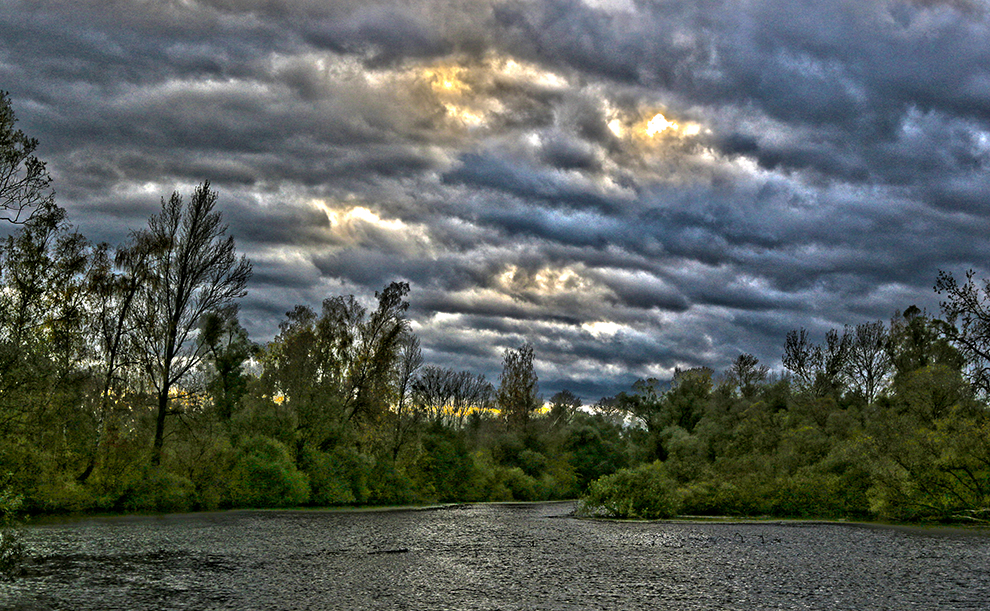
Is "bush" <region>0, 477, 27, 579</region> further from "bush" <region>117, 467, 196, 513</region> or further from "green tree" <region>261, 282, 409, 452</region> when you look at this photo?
"green tree" <region>261, 282, 409, 452</region>

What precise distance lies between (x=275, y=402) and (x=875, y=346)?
2479 inches

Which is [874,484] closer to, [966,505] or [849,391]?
[966,505]

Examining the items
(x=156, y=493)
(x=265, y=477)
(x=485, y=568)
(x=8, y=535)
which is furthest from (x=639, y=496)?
(x=8, y=535)

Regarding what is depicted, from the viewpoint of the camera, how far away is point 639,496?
46.4 meters

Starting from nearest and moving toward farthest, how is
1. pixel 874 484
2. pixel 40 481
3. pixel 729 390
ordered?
1. pixel 40 481
2. pixel 874 484
3. pixel 729 390

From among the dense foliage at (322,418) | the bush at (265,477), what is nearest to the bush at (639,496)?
the dense foliage at (322,418)

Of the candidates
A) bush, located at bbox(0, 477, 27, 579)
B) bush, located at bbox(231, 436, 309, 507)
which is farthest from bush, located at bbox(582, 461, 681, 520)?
bush, located at bbox(0, 477, 27, 579)

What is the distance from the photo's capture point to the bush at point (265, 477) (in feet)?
159

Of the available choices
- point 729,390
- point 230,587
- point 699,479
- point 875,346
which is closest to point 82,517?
point 230,587

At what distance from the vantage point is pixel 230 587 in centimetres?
1683

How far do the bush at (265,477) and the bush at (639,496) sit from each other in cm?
2233

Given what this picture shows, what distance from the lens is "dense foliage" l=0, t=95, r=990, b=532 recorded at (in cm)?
3656

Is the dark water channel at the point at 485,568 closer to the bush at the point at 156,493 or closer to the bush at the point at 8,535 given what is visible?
the bush at the point at 8,535

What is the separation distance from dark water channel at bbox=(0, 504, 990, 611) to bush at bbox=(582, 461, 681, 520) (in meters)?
10.3
